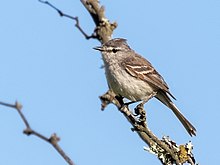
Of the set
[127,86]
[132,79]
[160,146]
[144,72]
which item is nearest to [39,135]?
[160,146]

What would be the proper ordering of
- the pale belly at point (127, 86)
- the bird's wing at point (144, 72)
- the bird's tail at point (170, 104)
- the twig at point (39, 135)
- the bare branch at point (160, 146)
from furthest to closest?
the bird's wing at point (144, 72), the bird's tail at point (170, 104), the pale belly at point (127, 86), the bare branch at point (160, 146), the twig at point (39, 135)

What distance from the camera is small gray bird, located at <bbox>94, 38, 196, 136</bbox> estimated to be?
7.82 m

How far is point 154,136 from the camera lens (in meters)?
4.53

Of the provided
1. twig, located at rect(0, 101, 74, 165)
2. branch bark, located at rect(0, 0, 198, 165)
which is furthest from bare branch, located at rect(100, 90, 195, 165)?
twig, located at rect(0, 101, 74, 165)

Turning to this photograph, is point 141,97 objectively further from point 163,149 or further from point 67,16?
point 67,16

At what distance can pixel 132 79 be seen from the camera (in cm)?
827

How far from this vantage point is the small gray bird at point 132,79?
25.7 feet

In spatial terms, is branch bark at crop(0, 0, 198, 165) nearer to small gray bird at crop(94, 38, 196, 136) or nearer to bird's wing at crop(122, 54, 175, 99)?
small gray bird at crop(94, 38, 196, 136)

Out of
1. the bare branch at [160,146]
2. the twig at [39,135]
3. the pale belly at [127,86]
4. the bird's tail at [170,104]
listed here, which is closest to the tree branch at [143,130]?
the bare branch at [160,146]

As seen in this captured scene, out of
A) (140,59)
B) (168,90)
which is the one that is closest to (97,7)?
(168,90)

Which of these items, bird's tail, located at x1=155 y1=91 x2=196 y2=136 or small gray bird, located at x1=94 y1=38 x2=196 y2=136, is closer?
small gray bird, located at x1=94 y1=38 x2=196 y2=136

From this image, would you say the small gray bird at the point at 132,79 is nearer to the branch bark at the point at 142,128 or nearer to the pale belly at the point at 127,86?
the pale belly at the point at 127,86

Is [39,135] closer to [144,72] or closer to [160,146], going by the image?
[160,146]

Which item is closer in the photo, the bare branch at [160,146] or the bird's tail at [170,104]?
the bare branch at [160,146]
